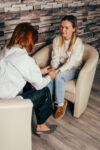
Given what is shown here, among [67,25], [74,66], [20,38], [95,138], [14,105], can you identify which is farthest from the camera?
[74,66]

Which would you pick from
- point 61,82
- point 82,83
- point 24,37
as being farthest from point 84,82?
point 24,37

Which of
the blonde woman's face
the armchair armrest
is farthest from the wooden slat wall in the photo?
the armchair armrest

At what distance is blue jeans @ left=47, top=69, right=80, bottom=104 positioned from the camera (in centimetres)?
236

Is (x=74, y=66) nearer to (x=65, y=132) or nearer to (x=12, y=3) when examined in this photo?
(x=65, y=132)

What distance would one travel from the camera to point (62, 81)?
2363mm

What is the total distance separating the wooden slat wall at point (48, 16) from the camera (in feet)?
7.84

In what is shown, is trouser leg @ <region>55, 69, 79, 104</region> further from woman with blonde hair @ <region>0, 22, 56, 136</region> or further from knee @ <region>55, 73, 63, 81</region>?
woman with blonde hair @ <region>0, 22, 56, 136</region>

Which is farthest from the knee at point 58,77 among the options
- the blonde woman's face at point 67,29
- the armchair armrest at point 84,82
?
the blonde woman's face at point 67,29

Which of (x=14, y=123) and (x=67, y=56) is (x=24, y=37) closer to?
(x=14, y=123)

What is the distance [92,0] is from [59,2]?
861 mm

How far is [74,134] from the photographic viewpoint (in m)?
2.29

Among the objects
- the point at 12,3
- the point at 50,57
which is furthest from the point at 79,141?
the point at 12,3

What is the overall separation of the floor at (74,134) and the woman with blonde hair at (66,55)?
16 centimetres

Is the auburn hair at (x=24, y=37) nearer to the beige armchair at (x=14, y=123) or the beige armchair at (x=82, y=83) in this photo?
the beige armchair at (x=14, y=123)
